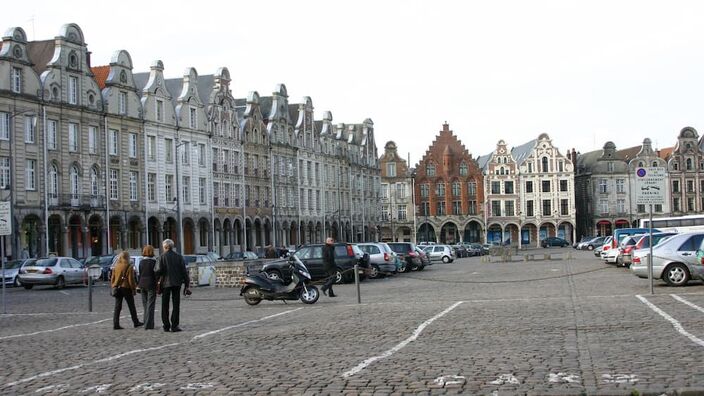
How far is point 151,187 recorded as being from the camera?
218 feet

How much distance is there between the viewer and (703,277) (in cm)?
2680

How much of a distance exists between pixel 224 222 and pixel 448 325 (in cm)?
6086

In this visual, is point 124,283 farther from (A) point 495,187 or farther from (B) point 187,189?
(A) point 495,187

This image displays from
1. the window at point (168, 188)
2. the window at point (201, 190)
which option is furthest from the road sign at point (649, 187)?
the window at point (201, 190)

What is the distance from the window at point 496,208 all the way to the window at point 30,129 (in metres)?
79.6

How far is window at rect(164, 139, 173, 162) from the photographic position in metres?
68.7

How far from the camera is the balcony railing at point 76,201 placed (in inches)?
2187

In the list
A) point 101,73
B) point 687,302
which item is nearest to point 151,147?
point 101,73

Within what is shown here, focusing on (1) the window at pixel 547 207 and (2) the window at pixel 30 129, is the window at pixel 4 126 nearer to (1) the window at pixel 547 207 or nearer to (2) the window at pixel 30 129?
(2) the window at pixel 30 129

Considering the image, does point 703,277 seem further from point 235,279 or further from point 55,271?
point 55,271

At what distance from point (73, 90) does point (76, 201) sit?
277 inches

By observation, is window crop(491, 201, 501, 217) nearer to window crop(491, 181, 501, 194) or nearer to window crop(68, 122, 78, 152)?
window crop(491, 181, 501, 194)

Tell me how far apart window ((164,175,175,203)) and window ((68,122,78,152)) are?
10.9 metres

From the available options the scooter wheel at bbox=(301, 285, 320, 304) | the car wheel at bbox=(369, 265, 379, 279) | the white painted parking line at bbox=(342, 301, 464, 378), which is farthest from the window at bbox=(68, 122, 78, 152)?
the white painted parking line at bbox=(342, 301, 464, 378)
